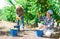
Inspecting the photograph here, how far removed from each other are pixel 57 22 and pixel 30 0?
5.91 feet

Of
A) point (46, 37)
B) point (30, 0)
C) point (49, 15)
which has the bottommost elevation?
point (46, 37)

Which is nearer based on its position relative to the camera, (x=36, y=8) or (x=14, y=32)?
(x=14, y=32)

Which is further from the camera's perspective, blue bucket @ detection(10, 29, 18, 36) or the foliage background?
the foliage background

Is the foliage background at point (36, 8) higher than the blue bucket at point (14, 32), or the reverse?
the foliage background at point (36, 8)

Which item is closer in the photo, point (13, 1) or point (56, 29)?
point (56, 29)

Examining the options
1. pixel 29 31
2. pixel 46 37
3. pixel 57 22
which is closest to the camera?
pixel 46 37

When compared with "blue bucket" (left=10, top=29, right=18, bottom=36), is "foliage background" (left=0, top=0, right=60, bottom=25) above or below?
above

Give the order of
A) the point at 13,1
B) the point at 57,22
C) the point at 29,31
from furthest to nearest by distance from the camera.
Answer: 1. the point at 13,1
2. the point at 57,22
3. the point at 29,31

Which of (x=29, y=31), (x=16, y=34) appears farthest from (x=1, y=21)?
(x=16, y=34)

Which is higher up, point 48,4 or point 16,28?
point 48,4

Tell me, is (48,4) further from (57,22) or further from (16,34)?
(16,34)

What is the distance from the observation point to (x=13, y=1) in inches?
501

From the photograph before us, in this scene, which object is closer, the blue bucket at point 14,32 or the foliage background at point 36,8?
the blue bucket at point 14,32

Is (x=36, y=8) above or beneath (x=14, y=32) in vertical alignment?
above
